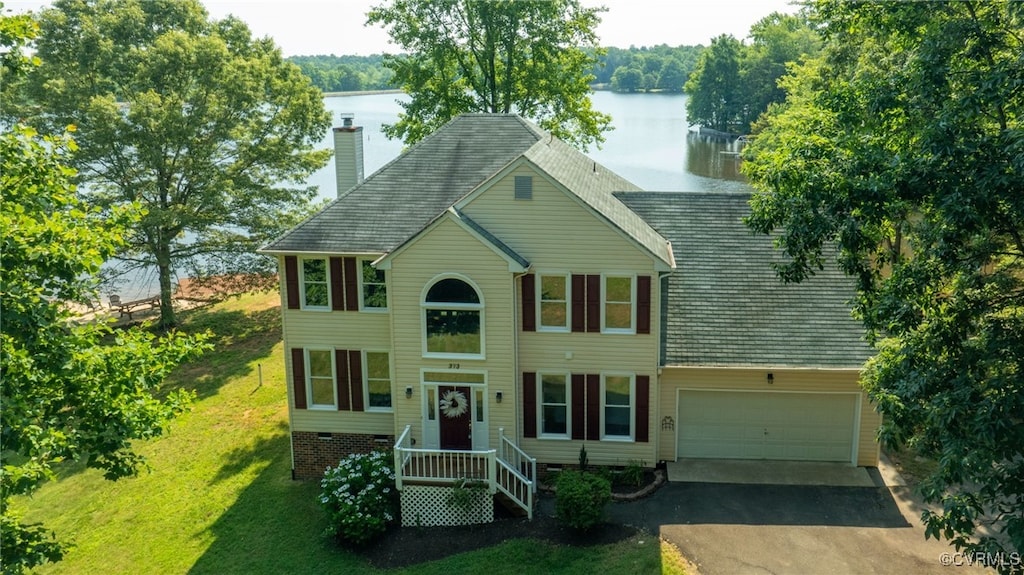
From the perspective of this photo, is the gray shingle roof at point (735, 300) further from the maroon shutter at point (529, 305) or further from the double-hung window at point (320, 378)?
the double-hung window at point (320, 378)

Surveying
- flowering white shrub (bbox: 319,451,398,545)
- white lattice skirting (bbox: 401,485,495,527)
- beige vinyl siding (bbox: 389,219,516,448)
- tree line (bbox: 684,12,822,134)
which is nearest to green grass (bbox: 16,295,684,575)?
flowering white shrub (bbox: 319,451,398,545)

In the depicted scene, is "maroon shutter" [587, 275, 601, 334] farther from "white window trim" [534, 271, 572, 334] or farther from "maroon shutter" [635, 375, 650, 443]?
"maroon shutter" [635, 375, 650, 443]

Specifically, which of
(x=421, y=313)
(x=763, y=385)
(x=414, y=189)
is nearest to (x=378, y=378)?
(x=421, y=313)

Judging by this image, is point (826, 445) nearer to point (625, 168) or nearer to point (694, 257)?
point (694, 257)

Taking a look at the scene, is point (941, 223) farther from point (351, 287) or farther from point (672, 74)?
point (672, 74)

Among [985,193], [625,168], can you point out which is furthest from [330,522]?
[625,168]

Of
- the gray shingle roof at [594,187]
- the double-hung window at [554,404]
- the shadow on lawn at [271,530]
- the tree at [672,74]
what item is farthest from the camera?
the tree at [672,74]

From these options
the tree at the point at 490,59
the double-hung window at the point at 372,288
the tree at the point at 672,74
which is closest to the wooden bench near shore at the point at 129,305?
the tree at the point at 490,59
